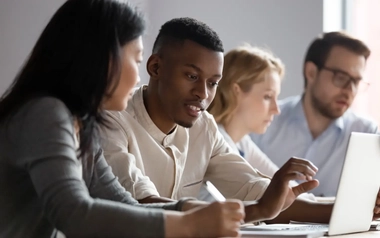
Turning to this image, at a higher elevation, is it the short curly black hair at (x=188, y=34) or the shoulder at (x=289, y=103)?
the short curly black hair at (x=188, y=34)

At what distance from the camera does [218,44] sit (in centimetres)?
166

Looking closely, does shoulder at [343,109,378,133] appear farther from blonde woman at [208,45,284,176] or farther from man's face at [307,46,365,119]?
blonde woman at [208,45,284,176]

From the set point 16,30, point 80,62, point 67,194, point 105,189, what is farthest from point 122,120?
→ point 16,30

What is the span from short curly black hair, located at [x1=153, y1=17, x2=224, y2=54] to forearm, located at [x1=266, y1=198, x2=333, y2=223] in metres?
0.43

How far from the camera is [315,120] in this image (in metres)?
3.18

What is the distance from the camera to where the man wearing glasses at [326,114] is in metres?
3.07

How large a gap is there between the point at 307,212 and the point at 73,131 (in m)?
0.81

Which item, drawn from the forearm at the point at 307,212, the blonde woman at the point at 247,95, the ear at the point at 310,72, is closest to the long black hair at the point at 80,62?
the forearm at the point at 307,212

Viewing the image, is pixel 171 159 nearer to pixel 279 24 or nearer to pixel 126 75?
pixel 126 75

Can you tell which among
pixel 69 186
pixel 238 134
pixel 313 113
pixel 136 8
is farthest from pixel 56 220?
pixel 313 113

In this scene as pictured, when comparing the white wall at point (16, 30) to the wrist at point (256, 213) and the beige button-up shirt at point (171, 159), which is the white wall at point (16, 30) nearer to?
the beige button-up shirt at point (171, 159)

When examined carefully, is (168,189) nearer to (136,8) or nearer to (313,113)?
(136,8)

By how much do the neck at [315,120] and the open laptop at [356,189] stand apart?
1635mm

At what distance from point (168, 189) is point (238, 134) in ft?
3.31
